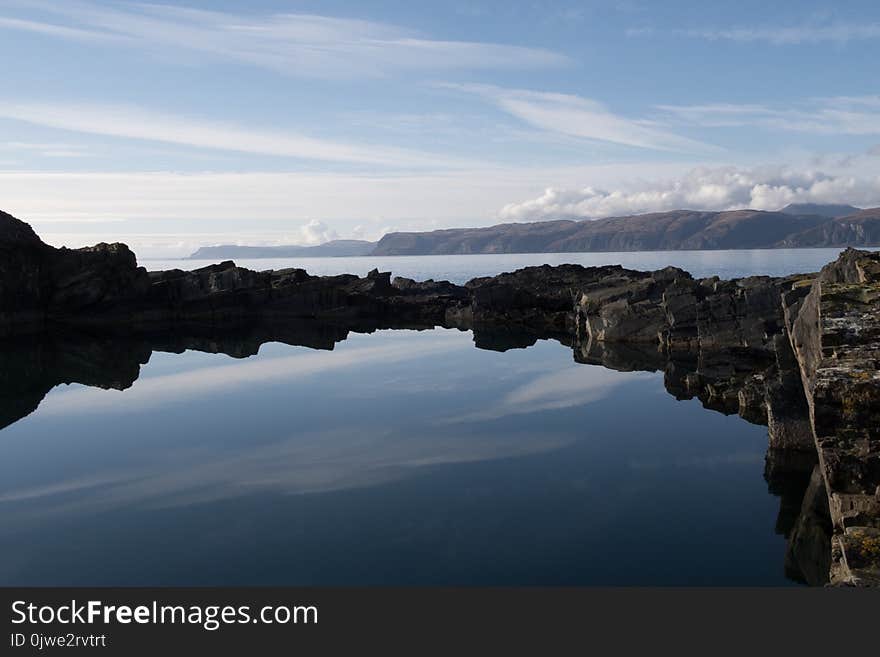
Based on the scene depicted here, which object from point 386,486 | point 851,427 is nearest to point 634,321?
point 386,486

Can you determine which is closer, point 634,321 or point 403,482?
point 403,482

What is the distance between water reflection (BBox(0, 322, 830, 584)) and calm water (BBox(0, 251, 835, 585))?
9 cm

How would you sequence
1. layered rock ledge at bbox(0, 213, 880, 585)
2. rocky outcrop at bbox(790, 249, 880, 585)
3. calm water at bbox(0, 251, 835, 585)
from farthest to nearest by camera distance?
calm water at bbox(0, 251, 835, 585), layered rock ledge at bbox(0, 213, 880, 585), rocky outcrop at bbox(790, 249, 880, 585)

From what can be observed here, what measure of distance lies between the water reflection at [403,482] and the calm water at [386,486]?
0.30 ft

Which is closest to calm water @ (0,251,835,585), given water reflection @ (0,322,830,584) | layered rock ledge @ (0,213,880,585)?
water reflection @ (0,322,830,584)

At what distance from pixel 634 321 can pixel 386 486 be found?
40.4 metres

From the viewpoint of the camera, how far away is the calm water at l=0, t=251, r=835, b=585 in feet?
56.1

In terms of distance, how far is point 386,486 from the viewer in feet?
78.4

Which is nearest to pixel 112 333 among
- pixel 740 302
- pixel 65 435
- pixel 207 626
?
pixel 65 435

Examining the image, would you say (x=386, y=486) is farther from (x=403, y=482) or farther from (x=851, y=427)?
(x=851, y=427)

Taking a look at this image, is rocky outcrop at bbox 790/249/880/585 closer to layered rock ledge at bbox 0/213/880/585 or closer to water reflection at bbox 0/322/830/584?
layered rock ledge at bbox 0/213/880/585

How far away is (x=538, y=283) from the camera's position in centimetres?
10162

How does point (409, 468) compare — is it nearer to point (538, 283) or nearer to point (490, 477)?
point (490, 477)

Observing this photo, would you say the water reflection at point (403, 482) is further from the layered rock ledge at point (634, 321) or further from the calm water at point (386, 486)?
the layered rock ledge at point (634, 321)
